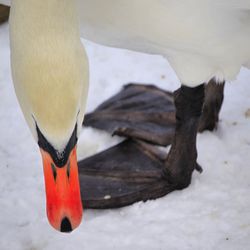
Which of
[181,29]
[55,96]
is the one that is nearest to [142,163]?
[181,29]

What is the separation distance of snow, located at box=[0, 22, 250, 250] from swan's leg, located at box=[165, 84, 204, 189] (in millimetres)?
61

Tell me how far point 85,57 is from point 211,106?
1125 millimetres

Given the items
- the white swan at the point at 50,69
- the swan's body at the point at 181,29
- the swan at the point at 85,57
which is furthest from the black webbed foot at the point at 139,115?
the white swan at the point at 50,69

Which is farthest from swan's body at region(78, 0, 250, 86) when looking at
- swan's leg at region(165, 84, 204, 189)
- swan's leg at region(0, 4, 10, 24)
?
swan's leg at region(0, 4, 10, 24)

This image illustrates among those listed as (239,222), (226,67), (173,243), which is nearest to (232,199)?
(239,222)

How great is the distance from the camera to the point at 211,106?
2732 mm

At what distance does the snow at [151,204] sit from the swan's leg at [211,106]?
40 millimetres

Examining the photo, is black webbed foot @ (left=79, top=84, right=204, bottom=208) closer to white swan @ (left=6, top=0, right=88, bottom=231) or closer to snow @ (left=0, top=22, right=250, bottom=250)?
snow @ (left=0, top=22, right=250, bottom=250)

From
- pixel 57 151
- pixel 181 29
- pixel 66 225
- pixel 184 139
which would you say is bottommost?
pixel 184 139

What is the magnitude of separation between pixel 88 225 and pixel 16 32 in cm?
91

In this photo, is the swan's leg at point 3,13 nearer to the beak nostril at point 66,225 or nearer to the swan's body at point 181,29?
the swan's body at point 181,29

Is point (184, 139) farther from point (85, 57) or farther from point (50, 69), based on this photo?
point (50, 69)

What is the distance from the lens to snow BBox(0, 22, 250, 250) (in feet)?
7.29

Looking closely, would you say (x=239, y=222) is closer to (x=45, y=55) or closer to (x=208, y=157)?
(x=208, y=157)
